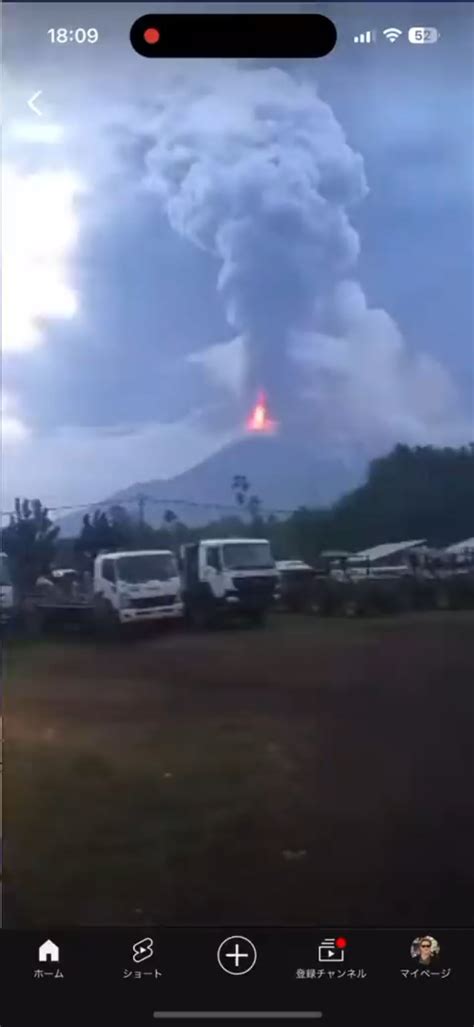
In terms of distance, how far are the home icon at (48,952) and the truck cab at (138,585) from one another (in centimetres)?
27

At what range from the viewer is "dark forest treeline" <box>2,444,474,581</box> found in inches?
30.3

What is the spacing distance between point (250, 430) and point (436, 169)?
28 centimetres

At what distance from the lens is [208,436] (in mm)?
777

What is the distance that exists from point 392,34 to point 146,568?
0.50 meters

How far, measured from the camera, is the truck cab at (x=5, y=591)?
31.1 inches

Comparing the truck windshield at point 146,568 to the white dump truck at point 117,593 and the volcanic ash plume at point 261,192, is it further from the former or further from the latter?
the volcanic ash plume at point 261,192

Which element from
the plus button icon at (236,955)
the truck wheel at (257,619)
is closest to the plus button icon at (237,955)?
the plus button icon at (236,955)

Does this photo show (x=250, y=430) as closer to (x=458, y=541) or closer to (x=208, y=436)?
(x=208, y=436)

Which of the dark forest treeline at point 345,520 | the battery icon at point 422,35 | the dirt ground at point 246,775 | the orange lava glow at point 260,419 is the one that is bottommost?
the dirt ground at point 246,775

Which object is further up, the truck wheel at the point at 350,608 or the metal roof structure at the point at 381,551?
the metal roof structure at the point at 381,551

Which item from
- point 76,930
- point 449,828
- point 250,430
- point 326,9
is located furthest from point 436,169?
point 76,930

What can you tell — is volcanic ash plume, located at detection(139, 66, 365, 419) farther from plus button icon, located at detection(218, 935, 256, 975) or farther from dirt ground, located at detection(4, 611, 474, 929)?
plus button icon, located at detection(218, 935, 256, 975)

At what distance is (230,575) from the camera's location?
75 centimetres

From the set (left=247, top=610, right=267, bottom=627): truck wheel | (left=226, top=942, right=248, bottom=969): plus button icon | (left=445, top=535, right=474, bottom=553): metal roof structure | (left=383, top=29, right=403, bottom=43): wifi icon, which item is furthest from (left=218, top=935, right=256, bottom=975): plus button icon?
(left=383, top=29, right=403, bottom=43): wifi icon
